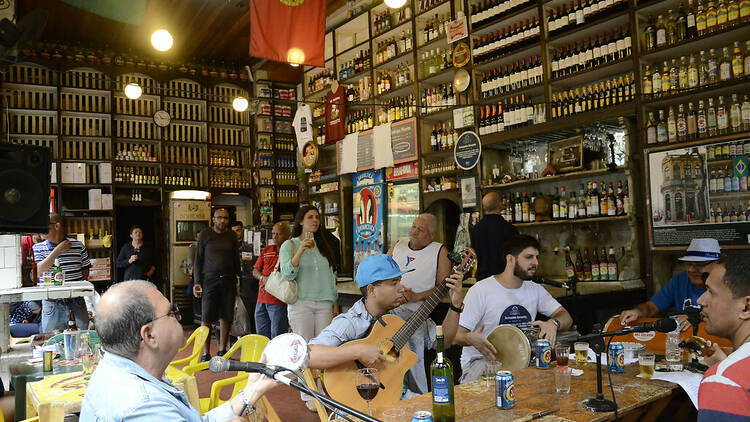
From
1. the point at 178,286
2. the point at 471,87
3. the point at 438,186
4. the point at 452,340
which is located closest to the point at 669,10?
the point at 471,87

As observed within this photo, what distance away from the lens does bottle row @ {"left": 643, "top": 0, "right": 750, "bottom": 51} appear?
456 centimetres

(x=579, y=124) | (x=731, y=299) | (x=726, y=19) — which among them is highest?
(x=726, y=19)

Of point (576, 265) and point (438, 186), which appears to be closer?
point (576, 265)

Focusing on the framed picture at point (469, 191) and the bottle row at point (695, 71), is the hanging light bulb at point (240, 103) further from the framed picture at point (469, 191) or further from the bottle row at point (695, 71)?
the bottle row at point (695, 71)

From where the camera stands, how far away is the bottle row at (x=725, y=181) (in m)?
4.47

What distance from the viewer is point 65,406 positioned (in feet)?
7.84

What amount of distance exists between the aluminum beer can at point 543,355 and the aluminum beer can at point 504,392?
63 centimetres

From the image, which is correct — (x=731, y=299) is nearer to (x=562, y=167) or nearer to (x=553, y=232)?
(x=562, y=167)

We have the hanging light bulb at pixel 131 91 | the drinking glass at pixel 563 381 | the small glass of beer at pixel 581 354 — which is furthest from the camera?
the hanging light bulb at pixel 131 91

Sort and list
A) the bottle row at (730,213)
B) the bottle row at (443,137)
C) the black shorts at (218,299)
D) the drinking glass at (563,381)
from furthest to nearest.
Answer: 1. the bottle row at (443,137)
2. the black shorts at (218,299)
3. the bottle row at (730,213)
4. the drinking glass at (563,381)

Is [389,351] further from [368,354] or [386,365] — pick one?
[368,354]

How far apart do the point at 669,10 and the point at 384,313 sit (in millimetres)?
4211

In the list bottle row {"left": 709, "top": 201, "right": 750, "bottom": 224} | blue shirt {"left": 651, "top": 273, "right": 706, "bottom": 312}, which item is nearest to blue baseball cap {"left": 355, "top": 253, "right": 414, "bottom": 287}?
blue shirt {"left": 651, "top": 273, "right": 706, "bottom": 312}

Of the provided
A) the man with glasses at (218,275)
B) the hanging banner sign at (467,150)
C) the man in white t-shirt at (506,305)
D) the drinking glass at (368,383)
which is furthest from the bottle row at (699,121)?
the man with glasses at (218,275)
